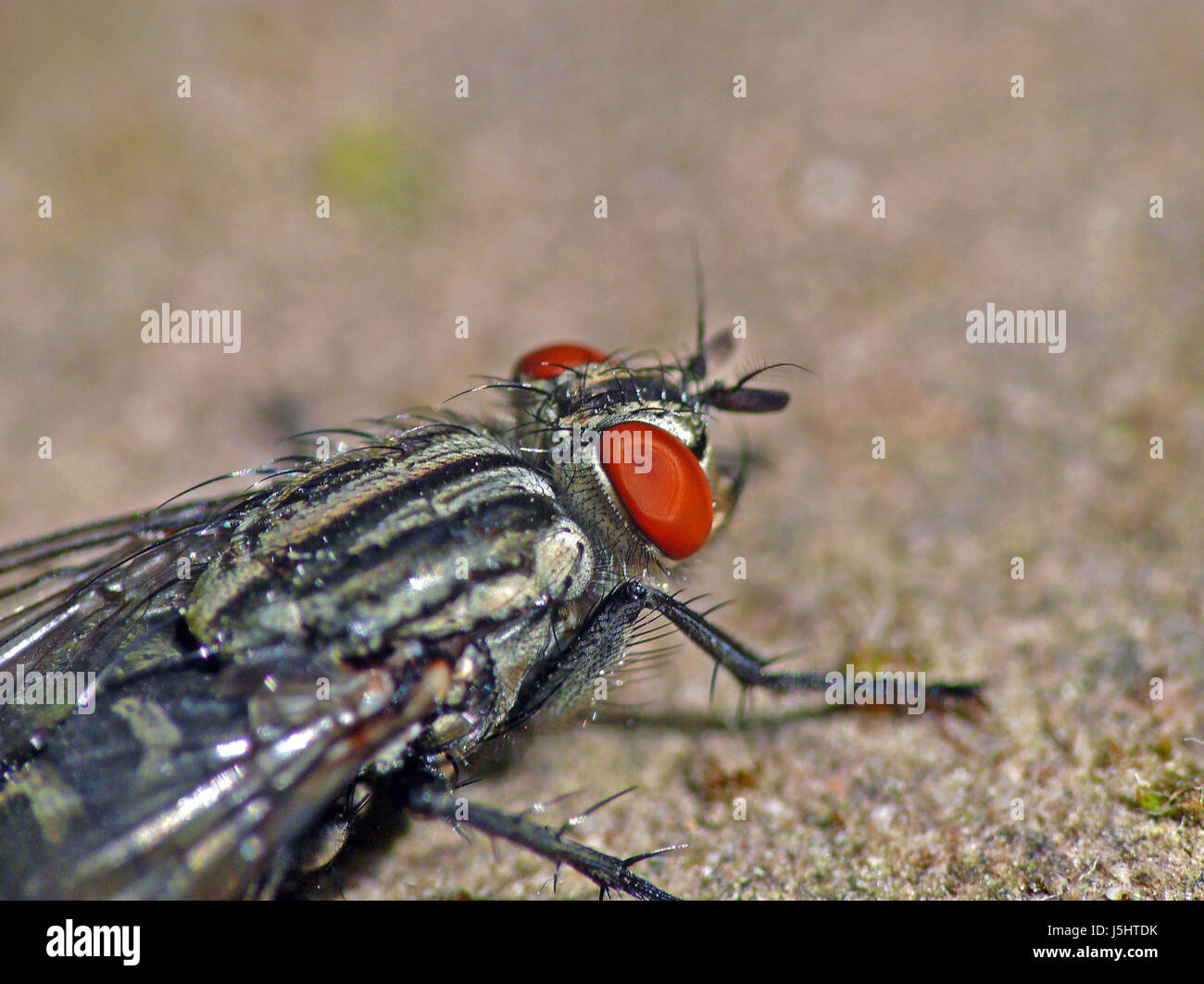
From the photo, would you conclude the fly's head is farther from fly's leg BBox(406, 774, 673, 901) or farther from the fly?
fly's leg BBox(406, 774, 673, 901)

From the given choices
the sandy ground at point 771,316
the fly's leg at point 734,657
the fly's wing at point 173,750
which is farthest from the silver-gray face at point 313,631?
the sandy ground at point 771,316

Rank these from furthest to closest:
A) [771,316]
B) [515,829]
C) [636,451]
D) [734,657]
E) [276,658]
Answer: [771,316] < [734,657] < [636,451] < [515,829] < [276,658]

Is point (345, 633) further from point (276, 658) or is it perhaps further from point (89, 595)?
point (89, 595)

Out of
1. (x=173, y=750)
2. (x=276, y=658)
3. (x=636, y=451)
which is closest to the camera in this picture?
(x=173, y=750)

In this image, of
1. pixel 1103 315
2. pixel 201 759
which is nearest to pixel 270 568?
pixel 201 759

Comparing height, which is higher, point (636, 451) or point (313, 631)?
point (636, 451)

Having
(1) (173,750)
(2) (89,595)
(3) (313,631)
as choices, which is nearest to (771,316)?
(3) (313,631)
